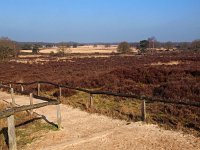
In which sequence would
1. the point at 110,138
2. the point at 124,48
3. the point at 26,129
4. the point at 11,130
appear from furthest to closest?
the point at 124,48 → the point at 26,129 → the point at 110,138 → the point at 11,130

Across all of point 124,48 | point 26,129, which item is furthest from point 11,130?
point 124,48

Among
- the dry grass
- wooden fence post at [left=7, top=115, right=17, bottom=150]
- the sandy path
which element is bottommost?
the dry grass

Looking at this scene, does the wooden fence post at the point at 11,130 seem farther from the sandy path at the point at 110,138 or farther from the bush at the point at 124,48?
the bush at the point at 124,48

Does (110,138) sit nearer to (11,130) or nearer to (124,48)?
(11,130)

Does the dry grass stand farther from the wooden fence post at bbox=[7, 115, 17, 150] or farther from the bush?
the bush

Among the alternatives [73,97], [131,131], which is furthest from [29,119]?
[73,97]

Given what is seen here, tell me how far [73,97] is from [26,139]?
296 inches

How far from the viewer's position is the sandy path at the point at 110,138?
7.73m

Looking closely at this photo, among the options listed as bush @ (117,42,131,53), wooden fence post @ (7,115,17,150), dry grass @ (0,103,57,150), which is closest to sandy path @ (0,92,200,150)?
dry grass @ (0,103,57,150)

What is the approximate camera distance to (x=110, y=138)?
334 inches

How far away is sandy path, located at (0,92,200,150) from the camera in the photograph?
7.73 m

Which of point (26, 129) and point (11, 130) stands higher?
point (11, 130)

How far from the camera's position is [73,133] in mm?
9234

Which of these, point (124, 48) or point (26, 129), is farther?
point (124, 48)
